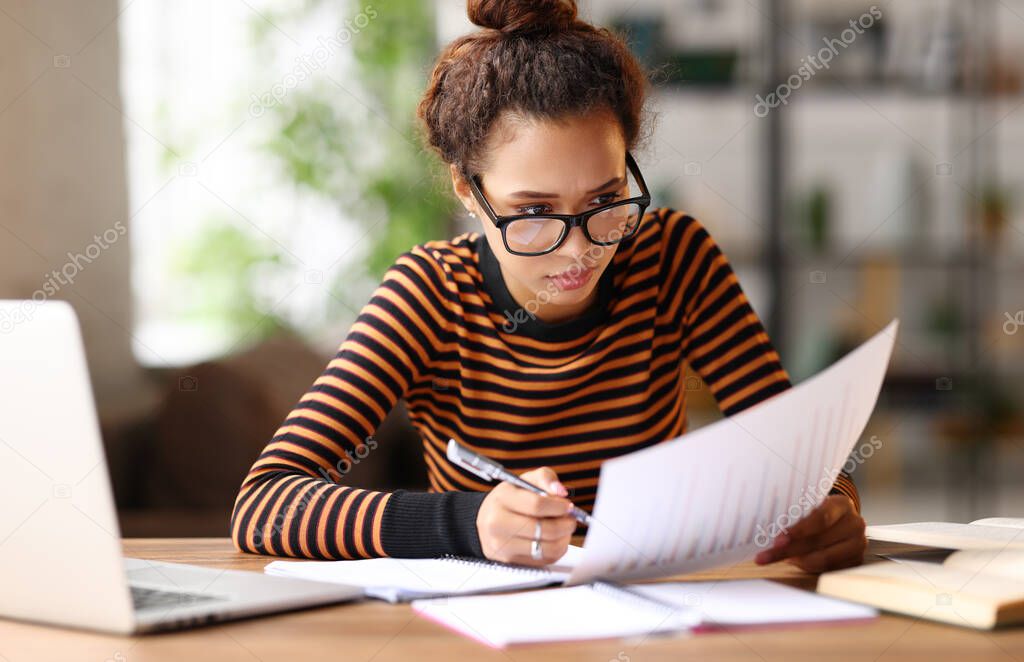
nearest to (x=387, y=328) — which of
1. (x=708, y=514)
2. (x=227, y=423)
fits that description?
(x=708, y=514)

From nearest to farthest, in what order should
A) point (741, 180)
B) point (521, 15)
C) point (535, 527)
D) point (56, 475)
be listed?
point (56, 475)
point (535, 527)
point (521, 15)
point (741, 180)

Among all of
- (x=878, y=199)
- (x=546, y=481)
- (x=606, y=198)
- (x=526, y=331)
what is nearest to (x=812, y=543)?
(x=546, y=481)

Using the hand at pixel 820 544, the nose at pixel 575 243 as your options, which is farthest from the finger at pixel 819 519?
the nose at pixel 575 243

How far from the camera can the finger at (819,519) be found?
2.89ft

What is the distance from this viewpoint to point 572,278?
46.5 inches

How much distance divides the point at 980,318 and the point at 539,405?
2614 mm

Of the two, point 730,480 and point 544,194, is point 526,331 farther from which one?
point 730,480

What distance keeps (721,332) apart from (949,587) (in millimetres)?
681

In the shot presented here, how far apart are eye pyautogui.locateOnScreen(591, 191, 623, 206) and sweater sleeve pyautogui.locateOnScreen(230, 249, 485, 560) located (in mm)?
295

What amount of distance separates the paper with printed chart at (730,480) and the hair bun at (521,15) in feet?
2.15

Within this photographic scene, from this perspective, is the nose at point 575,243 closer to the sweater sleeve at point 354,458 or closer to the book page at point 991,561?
the sweater sleeve at point 354,458

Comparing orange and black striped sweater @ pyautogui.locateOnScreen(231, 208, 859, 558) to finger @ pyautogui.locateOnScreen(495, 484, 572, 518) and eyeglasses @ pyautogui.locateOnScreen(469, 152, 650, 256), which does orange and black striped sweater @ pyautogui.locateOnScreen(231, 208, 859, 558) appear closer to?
eyeglasses @ pyautogui.locateOnScreen(469, 152, 650, 256)

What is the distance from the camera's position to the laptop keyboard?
719 mm

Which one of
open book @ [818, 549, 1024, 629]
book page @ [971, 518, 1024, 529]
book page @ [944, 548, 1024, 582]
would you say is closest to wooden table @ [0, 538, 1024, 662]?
open book @ [818, 549, 1024, 629]
